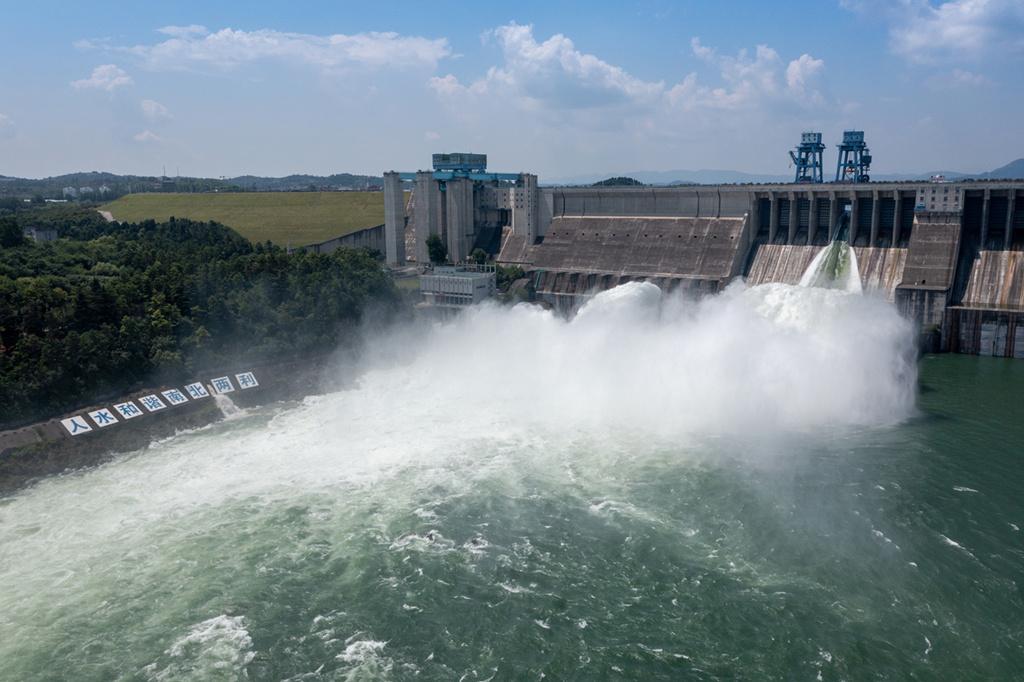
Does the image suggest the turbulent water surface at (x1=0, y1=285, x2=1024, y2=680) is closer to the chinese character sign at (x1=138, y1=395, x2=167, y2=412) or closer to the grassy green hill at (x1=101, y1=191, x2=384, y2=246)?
the chinese character sign at (x1=138, y1=395, x2=167, y2=412)

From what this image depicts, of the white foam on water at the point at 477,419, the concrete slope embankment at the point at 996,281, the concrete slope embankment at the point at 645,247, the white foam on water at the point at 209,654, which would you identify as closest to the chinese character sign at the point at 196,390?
the white foam on water at the point at 477,419

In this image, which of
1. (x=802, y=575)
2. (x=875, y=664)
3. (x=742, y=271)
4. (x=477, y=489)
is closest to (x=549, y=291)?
(x=742, y=271)

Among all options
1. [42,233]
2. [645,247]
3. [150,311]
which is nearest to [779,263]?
[645,247]

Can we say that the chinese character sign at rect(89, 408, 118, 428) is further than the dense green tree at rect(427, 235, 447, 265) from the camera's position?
No

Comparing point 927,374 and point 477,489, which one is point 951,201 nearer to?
point 927,374

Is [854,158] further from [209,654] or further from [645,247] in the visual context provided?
[209,654]

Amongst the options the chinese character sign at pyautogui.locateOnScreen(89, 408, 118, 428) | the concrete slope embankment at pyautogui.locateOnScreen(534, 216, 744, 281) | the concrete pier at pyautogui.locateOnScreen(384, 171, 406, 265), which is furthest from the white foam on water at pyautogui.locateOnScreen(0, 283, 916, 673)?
the concrete pier at pyautogui.locateOnScreen(384, 171, 406, 265)

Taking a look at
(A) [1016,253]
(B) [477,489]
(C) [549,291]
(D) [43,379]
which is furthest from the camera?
(C) [549,291]
